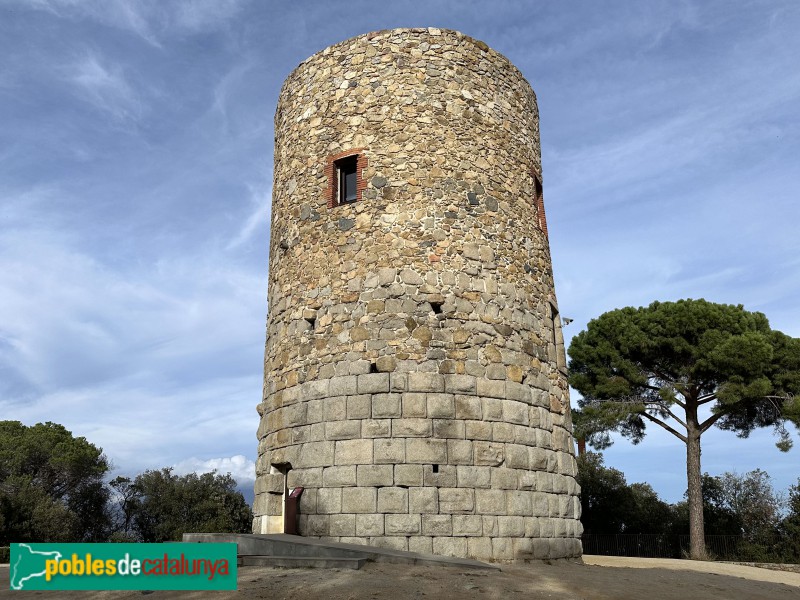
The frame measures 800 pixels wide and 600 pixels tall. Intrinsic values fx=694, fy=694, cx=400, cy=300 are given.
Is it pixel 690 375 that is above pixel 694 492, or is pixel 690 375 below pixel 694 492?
above

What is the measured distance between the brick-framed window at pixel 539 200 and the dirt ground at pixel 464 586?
6.36 metres

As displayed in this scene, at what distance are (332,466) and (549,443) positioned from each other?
3426 millimetres

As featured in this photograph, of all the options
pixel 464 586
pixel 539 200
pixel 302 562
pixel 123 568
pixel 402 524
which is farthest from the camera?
pixel 539 200

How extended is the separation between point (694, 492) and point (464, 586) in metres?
17.3

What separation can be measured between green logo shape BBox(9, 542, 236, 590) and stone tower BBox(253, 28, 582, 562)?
10.2 feet

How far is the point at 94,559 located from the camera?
21.7 feet

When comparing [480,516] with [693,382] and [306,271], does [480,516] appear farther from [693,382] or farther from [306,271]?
[693,382]

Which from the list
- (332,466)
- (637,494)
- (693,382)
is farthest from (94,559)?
(637,494)

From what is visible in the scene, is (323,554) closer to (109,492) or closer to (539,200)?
(539,200)

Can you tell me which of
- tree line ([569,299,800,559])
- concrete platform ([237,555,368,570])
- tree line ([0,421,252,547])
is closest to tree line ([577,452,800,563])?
tree line ([569,299,800,559])

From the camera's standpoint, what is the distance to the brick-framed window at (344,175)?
36.7 feet

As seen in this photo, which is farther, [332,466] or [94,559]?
[332,466]

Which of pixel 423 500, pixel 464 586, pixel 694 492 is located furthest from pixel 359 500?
pixel 694 492

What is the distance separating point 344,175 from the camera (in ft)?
37.9
